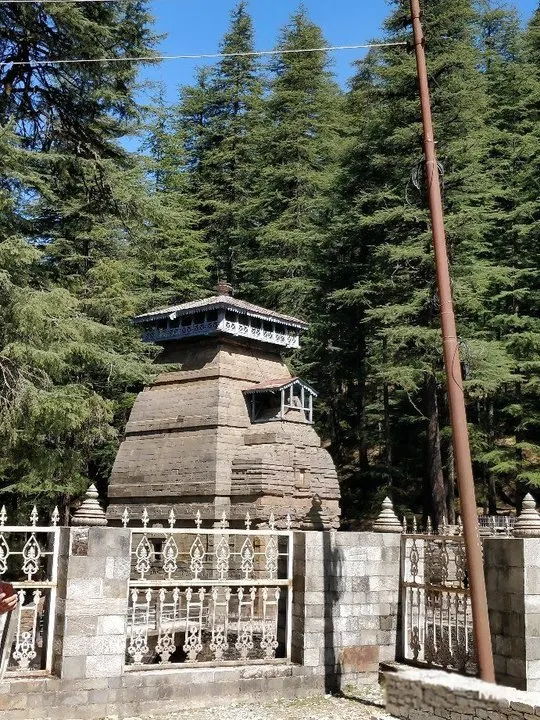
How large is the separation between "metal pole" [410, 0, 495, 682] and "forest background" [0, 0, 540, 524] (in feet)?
29.6

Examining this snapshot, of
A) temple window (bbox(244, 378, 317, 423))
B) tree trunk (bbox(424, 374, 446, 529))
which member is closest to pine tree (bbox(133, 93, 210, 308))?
temple window (bbox(244, 378, 317, 423))

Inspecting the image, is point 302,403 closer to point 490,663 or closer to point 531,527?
point 531,527

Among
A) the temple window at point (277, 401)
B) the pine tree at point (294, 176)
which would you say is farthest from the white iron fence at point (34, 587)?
→ the pine tree at point (294, 176)

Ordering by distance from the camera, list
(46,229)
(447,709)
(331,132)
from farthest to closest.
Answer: (331,132) < (46,229) < (447,709)

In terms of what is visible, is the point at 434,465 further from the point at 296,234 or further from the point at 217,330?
the point at 296,234

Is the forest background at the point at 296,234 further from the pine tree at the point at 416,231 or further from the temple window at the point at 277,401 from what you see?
the temple window at the point at 277,401

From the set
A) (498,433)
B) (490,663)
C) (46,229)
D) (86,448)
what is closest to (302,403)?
(86,448)

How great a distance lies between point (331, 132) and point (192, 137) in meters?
8.13

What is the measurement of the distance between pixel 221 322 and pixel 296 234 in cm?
1216

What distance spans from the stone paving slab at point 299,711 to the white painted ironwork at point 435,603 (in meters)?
1.02

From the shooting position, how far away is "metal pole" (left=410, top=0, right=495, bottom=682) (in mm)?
6566

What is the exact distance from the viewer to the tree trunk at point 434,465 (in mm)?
25077

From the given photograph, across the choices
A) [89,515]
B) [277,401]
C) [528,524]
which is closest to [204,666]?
[89,515]

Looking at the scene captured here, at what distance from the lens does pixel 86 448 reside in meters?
24.8
